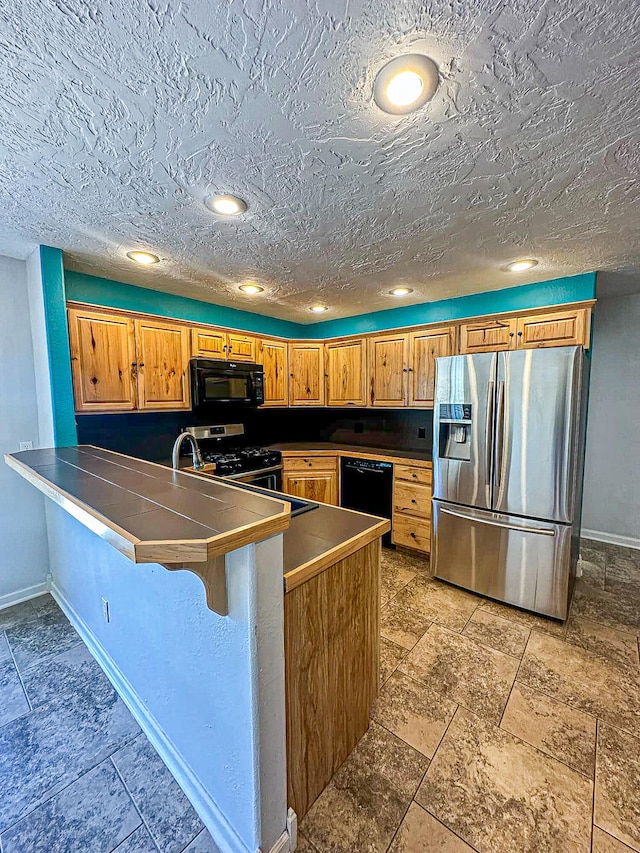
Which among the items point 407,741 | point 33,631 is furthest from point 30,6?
point 33,631

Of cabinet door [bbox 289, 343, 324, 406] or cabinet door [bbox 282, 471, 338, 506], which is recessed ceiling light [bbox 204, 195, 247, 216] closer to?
cabinet door [bbox 289, 343, 324, 406]

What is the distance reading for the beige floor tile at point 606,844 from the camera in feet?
3.87

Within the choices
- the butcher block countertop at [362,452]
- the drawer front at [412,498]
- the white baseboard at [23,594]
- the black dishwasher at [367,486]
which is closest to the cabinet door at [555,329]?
the butcher block countertop at [362,452]

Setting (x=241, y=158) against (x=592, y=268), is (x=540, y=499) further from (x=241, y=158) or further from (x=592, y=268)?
(x=241, y=158)

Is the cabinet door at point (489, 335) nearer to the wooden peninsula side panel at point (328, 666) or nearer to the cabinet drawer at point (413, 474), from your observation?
the cabinet drawer at point (413, 474)

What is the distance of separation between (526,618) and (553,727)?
2.97ft

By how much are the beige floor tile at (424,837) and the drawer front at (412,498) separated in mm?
2156

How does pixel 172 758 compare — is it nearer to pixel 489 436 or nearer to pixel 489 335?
pixel 489 436

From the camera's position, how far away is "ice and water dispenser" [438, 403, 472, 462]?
2.71 m

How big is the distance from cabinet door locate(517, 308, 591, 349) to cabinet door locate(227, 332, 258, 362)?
2.56m

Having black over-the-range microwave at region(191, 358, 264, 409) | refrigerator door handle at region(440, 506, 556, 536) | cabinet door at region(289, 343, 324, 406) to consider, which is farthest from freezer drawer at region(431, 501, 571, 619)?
black over-the-range microwave at region(191, 358, 264, 409)

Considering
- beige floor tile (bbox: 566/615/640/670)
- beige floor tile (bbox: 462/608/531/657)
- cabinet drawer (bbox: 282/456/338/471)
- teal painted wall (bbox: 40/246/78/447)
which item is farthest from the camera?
cabinet drawer (bbox: 282/456/338/471)

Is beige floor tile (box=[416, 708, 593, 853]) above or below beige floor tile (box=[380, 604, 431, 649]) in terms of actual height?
above

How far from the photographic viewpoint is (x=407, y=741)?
5.13ft
